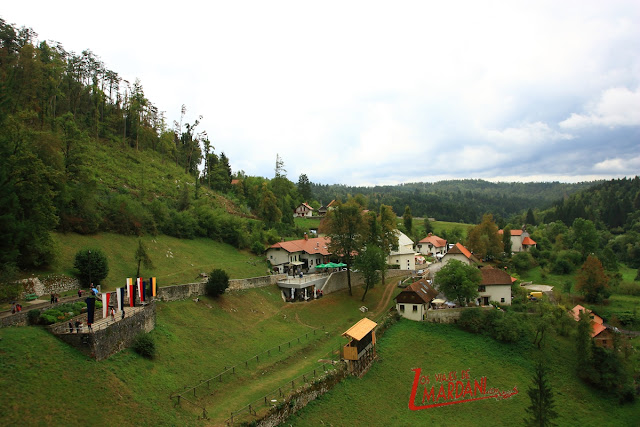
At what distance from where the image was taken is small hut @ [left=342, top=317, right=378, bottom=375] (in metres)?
27.7

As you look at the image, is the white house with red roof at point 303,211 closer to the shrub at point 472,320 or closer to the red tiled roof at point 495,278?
the red tiled roof at point 495,278

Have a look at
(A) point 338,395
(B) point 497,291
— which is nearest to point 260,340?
(A) point 338,395

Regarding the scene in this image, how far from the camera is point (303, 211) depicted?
97.2 m

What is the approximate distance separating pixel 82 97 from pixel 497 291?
A: 6833 centimetres

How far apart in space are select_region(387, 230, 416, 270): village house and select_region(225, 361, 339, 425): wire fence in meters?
35.8

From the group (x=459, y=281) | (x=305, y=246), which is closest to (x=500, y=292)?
(x=459, y=281)

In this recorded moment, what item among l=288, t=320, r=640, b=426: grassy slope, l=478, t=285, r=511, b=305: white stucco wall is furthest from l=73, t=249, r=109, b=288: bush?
l=478, t=285, r=511, b=305: white stucco wall

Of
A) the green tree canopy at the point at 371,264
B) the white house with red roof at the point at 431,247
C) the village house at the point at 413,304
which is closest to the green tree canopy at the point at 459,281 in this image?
the village house at the point at 413,304

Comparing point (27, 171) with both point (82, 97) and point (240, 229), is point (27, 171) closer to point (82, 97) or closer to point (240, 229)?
point (240, 229)

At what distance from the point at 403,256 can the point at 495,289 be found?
1747 centimetres

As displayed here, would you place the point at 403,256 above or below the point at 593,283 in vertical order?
above

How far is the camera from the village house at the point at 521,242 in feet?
270

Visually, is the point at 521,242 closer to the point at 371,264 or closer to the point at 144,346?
the point at 371,264

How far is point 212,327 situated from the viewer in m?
28.9
